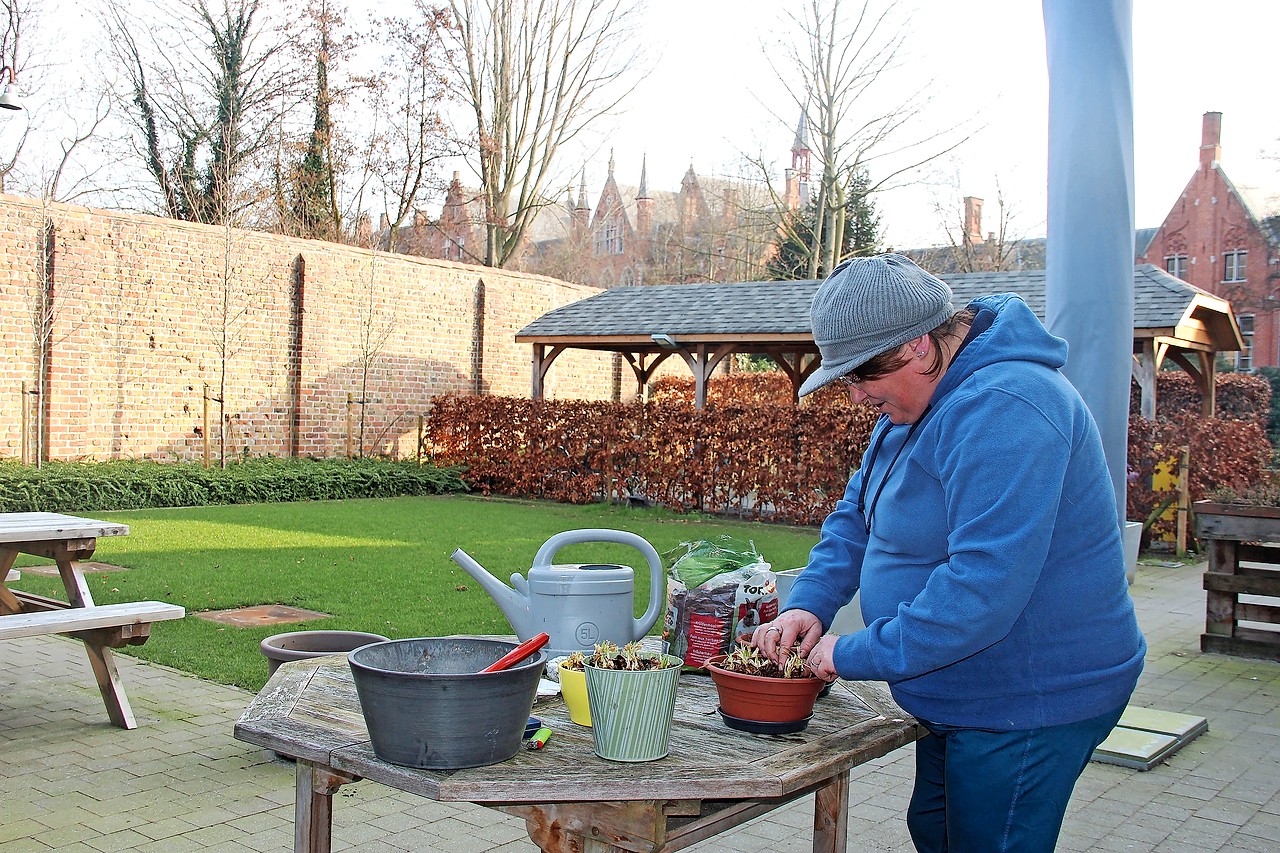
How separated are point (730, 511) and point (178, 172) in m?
16.0

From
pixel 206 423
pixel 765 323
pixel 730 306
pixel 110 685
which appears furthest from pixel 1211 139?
pixel 110 685

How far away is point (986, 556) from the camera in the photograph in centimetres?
188

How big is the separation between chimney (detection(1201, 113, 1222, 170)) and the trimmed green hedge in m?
39.9

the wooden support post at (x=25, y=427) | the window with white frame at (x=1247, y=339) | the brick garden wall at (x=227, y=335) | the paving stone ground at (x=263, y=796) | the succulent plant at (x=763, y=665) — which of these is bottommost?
the paving stone ground at (x=263, y=796)

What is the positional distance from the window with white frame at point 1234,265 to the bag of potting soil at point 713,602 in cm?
4739

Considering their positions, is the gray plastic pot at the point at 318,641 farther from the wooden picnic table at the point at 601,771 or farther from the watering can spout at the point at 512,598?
the wooden picnic table at the point at 601,771

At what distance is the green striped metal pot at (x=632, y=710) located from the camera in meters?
1.85

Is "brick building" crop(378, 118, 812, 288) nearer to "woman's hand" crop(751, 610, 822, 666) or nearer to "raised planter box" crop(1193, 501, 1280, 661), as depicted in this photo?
"raised planter box" crop(1193, 501, 1280, 661)

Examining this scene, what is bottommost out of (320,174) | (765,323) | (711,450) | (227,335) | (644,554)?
(644,554)

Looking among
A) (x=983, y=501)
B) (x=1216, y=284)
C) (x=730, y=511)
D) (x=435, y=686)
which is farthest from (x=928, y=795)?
(x=1216, y=284)

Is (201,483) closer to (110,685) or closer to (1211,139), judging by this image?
(110,685)

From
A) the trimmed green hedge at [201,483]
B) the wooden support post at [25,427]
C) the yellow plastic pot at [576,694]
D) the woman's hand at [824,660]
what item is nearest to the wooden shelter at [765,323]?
the trimmed green hedge at [201,483]

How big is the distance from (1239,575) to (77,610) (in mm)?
6896

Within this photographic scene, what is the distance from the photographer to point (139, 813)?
12.9ft
